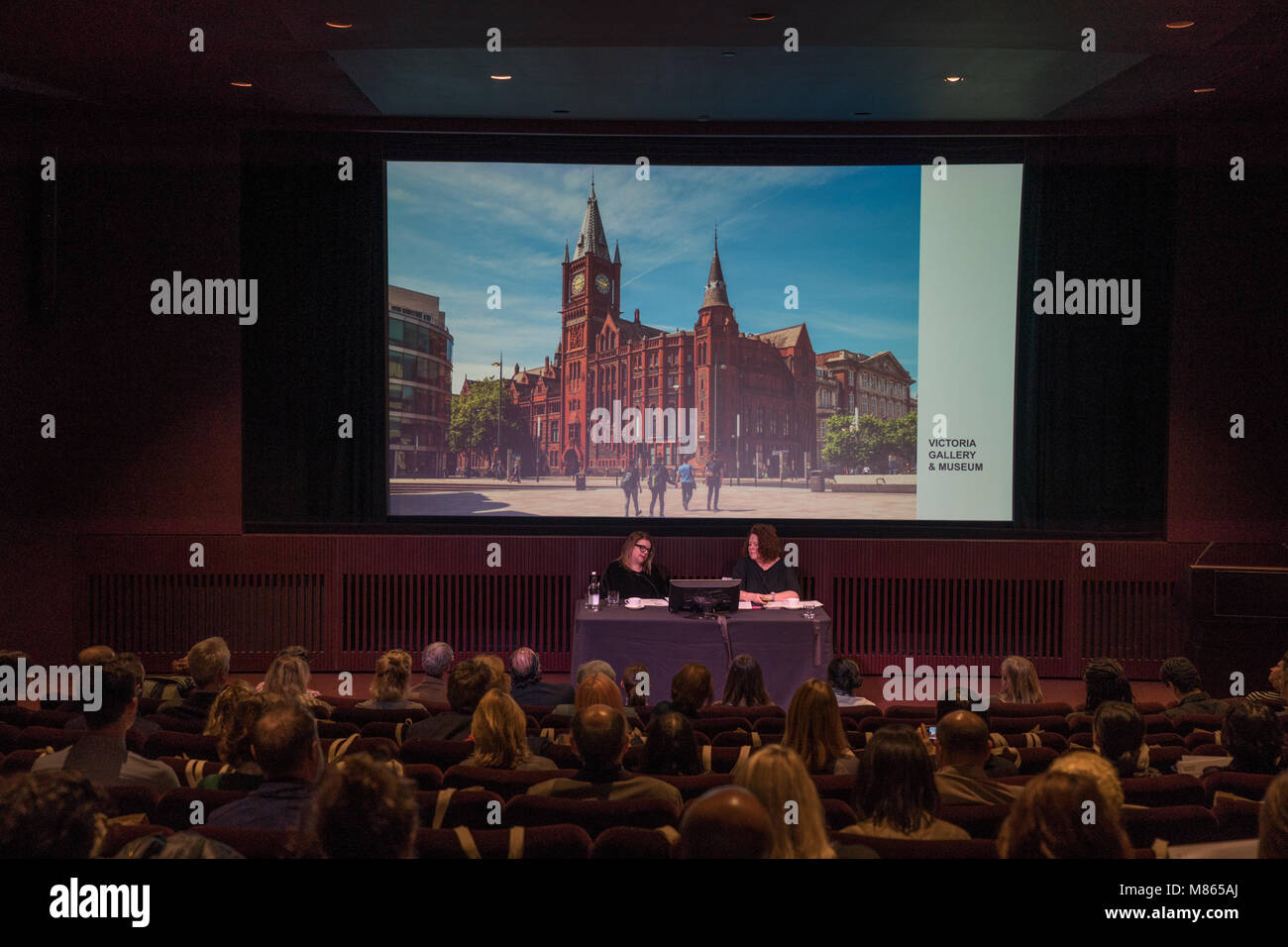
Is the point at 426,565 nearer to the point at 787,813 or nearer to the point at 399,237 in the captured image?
the point at 399,237

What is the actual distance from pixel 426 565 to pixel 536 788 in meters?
5.16

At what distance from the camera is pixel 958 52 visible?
6.26 meters

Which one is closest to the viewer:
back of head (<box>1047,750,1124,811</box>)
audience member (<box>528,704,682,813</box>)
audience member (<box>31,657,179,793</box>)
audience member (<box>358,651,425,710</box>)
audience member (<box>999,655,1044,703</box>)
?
back of head (<box>1047,750,1124,811</box>)

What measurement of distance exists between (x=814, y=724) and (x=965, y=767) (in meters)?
→ 0.52

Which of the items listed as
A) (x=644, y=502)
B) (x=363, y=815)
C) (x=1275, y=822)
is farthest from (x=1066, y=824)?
(x=644, y=502)

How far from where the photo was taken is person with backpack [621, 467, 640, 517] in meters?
8.19

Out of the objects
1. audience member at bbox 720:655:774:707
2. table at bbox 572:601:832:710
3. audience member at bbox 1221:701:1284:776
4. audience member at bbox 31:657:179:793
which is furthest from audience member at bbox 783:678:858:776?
table at bbox 572:601:832:710

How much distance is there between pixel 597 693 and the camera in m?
3.82

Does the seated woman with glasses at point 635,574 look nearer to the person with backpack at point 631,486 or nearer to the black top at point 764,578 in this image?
the black top at point 764,578

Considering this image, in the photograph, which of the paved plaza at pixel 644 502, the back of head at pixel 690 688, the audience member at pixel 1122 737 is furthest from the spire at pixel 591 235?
the audience member at pixel 1122 737

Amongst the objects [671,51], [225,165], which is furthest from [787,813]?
[225,165]

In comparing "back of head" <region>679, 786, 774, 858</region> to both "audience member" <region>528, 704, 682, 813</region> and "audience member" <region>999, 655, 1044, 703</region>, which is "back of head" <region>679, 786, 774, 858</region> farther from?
"audience member" <region>999, 655, 1044, 703</region>

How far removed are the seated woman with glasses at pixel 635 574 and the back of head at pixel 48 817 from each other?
5083mm

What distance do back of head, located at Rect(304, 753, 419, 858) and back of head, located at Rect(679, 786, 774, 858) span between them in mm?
568
